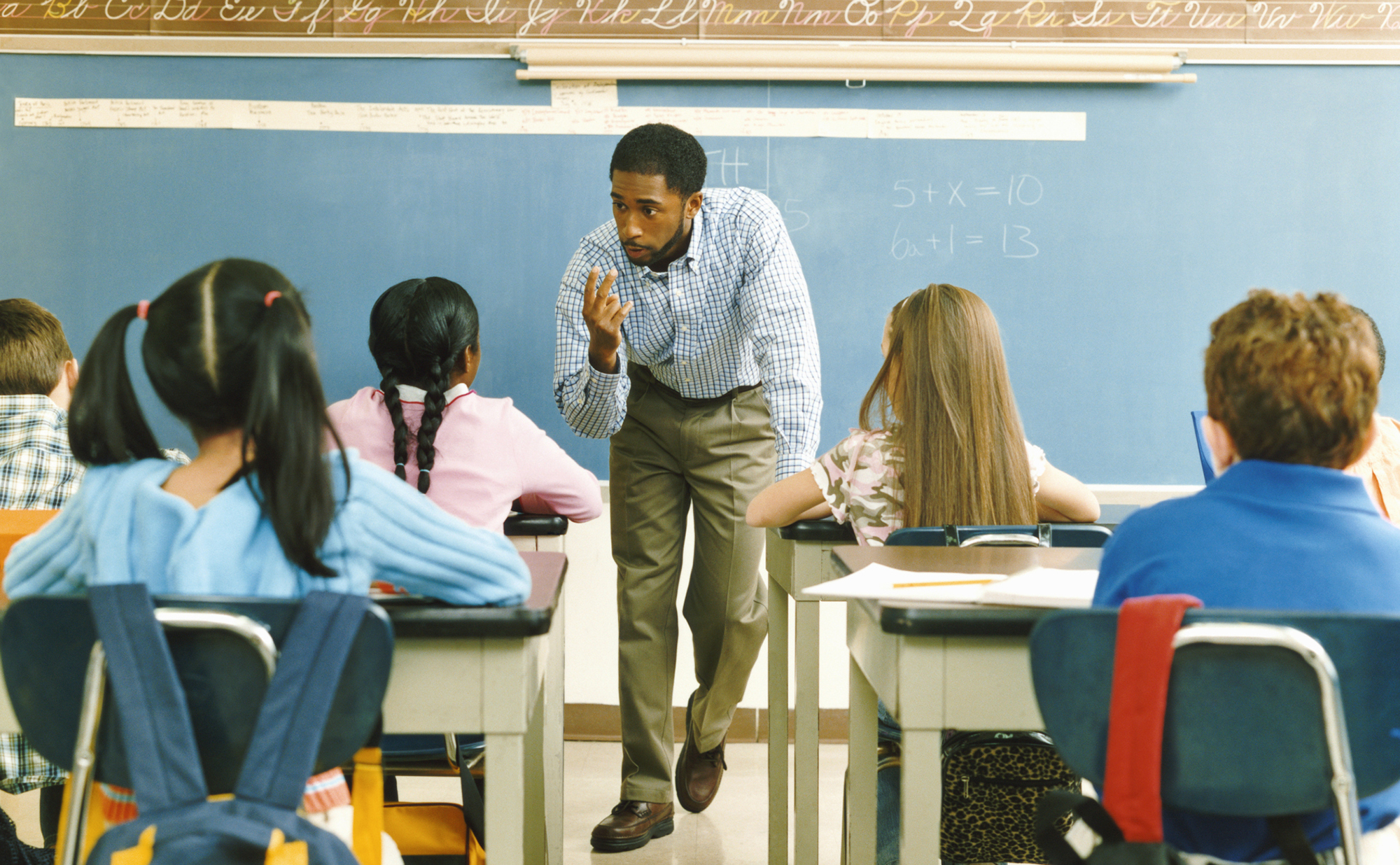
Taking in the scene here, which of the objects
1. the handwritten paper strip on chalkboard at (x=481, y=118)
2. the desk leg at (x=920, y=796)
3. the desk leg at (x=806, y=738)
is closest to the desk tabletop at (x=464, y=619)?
the desk leg at (x=920, y=796)

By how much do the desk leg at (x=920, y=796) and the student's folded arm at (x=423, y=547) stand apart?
0.47 meters

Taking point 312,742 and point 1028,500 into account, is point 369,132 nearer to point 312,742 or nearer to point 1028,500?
point 1028,500

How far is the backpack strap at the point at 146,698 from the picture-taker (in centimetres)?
87

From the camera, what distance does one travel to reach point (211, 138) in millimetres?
2957

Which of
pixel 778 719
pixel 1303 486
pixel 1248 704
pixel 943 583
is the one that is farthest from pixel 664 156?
pixel 1248 704

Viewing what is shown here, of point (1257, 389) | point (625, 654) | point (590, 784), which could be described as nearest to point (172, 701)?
point (1257, 389)

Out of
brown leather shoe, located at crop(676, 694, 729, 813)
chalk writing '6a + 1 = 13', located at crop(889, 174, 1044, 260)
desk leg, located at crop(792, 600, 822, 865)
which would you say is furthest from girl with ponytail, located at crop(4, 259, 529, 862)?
chalk writing '6a + 1 = 13', located at crop(889, 174, 1044, 260)

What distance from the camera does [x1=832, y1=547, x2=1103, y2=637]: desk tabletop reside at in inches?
42.1

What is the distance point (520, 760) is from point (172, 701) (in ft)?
1.20

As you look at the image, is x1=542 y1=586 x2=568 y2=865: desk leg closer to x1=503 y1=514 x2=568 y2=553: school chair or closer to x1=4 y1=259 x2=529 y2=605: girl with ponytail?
x1=503 y1=514 x2=568 y2=553: school chair

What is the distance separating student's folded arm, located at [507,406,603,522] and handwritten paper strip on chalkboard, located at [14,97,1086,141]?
1.38 meters

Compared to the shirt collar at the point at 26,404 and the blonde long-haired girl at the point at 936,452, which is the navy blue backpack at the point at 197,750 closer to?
the blonde long-haired girl at the point at 936,452

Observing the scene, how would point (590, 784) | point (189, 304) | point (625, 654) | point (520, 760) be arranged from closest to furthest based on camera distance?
point (189, 304)
point (520, 760)
point (625, 654)
point (590, 784)

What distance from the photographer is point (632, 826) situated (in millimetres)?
2305
